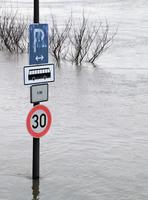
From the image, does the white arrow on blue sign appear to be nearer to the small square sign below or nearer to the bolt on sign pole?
the bolt on sign pole

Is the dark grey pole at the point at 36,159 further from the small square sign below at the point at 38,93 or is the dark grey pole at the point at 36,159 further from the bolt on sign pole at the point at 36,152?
the small square sign below at the point at 38,93

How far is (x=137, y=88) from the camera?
18.5m

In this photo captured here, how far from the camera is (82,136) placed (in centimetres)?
1281

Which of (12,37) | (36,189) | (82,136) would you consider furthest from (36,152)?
(12,37)

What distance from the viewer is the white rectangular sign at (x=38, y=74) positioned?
8805 mm

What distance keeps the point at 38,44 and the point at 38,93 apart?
2.56 ft

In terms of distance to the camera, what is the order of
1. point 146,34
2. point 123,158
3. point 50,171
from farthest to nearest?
point 146,34, point 123,158, point 50,171

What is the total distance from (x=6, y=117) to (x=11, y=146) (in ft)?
8.49

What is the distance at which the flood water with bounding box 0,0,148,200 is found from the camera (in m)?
9.67

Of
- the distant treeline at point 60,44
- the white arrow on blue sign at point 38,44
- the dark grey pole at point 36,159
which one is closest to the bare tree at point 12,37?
the distant treeline at point 60,44

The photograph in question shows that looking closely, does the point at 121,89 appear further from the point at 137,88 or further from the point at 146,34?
the point at 146,34

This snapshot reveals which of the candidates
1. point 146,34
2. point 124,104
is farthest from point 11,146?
point 146,34

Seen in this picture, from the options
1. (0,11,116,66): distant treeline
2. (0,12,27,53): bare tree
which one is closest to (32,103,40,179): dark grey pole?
(0,11,116,66): distant treeline

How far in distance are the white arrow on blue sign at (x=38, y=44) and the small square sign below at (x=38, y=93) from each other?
1.26 feet
